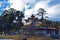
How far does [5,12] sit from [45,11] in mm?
1338

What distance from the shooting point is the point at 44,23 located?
26.9 ft

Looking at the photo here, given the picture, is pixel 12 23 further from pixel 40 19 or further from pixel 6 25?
pixel 40 19

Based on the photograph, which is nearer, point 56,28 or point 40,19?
point 56,28

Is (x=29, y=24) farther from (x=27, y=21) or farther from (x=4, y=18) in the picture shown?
(x=4, y=18)

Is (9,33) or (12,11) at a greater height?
(12,11)

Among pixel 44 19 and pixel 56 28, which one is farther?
pixel 44 19

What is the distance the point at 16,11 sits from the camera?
805cm

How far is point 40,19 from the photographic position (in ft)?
27.8

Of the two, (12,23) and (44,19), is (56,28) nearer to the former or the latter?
(44,19)

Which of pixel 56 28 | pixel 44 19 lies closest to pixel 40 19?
pixel 44 19

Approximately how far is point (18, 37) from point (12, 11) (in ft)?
2.92

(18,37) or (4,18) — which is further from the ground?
(4,18)

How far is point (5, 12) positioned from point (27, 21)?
0.83m

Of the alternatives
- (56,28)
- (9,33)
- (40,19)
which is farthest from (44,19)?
(9,33)
